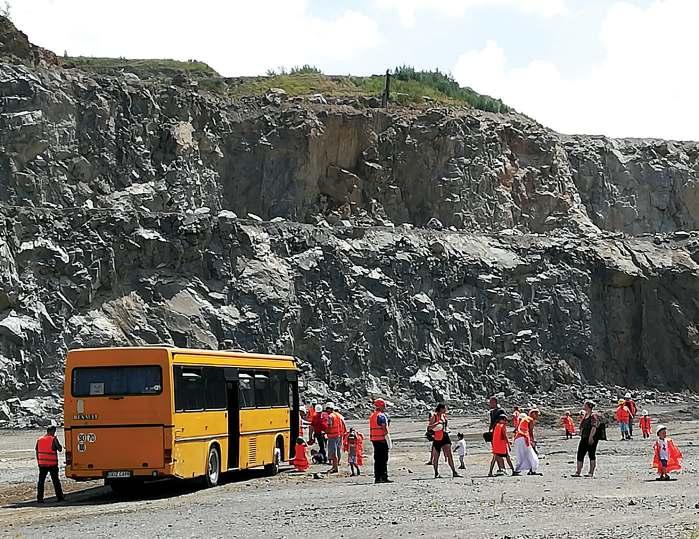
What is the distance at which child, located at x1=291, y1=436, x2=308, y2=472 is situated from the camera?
93.6 ft

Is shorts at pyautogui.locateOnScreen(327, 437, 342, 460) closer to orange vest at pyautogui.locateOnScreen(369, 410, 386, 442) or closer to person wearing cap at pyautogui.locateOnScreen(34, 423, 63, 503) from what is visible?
orange vest at pyautogui.locateOnScreen(369, 410, 386, 442)

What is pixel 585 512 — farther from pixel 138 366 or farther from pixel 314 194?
pixel 314 194

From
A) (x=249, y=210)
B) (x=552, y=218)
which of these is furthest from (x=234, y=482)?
(x=552, y=218)

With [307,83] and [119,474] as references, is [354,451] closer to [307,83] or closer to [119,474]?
[119,474]

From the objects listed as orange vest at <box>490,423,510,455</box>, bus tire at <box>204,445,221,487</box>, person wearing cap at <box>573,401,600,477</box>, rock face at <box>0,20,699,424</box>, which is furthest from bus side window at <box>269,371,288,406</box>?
rock face at <box>0,20,699,424</box>

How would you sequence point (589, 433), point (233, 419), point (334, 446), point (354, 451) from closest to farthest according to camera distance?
1. point (589, 433)
2. point (233, 419)
3. point (354, 451)
4. point (334, 446)

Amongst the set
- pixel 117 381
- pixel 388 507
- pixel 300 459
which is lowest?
pixel 388 507

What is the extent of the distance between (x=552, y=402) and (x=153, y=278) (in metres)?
21.4

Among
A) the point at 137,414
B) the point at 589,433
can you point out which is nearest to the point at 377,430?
the point at 589,433

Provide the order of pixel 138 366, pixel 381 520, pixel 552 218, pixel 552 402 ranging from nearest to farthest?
1. pixel 381 520
2. pixel 138 366
3. pixel 552 402
4. pixel 552 218

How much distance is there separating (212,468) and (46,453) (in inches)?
142

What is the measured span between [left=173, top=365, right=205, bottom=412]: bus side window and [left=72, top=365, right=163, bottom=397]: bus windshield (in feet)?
1.56

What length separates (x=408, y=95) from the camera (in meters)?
79.2

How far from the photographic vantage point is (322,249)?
60.1 meters
